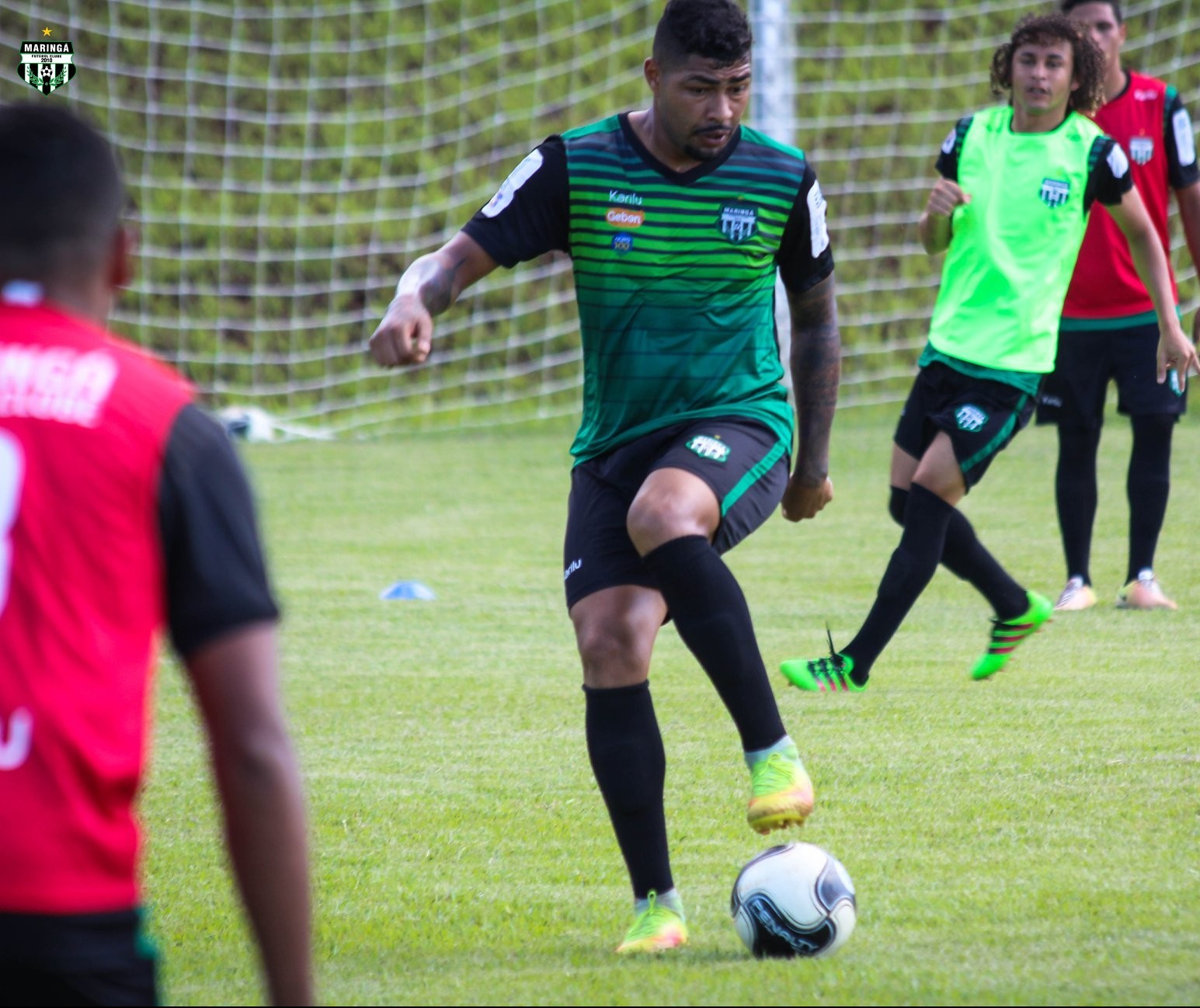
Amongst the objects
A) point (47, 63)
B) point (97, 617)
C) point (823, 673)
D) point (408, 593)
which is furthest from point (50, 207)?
point (47, 63)

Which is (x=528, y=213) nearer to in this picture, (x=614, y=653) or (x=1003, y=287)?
(x=614, y=653)

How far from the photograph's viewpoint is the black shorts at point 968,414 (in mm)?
6090

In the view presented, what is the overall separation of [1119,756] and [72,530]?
12.6 feet

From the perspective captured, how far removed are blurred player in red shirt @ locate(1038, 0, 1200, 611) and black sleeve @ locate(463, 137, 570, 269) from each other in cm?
427

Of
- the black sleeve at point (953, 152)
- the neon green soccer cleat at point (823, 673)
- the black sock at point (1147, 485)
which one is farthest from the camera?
the black sock at point (1147, 485)

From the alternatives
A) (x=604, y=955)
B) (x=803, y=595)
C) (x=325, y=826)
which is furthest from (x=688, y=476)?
(x=803, y=595)

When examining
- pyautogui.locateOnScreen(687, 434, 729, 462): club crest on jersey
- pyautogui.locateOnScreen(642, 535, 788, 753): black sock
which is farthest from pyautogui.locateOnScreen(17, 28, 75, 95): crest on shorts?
pyautogui.locateOnScreen(642, 535, 788, 753): black sock

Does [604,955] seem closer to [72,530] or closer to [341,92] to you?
[72,530]

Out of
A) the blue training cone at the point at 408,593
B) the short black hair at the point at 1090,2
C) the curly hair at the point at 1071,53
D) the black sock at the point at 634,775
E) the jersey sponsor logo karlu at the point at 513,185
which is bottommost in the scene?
the blue training cone at the point at 408,593

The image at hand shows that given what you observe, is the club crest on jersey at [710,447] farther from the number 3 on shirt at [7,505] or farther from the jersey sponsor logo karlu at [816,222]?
the number 3 on shirt at [7,505]

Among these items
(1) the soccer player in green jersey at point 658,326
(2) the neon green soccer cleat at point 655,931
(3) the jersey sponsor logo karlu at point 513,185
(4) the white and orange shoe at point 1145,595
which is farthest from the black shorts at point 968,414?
(2) the neon green soccer cleat at point 655,931

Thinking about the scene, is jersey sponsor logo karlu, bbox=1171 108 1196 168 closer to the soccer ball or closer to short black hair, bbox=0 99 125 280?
the soccer ball

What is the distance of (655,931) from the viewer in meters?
3.57

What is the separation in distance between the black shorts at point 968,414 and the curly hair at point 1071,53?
1.10 metres
